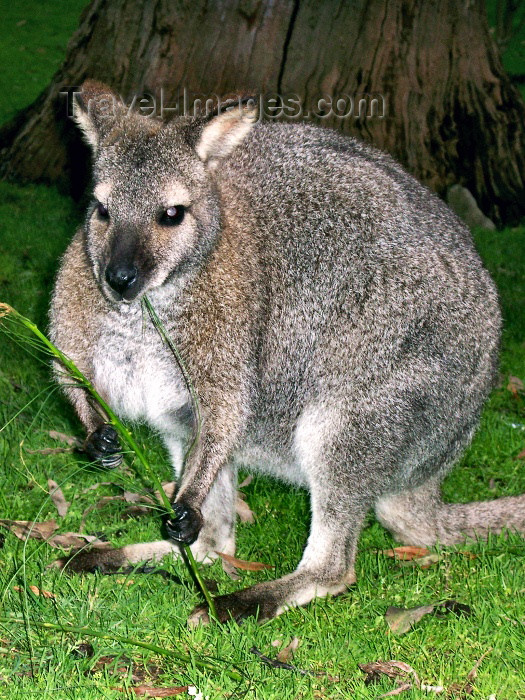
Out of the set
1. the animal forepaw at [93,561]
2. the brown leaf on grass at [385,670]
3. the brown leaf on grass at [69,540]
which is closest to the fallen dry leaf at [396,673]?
the brown leaf on grass at [385,670]

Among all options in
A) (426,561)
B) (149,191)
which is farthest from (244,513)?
(149,191)

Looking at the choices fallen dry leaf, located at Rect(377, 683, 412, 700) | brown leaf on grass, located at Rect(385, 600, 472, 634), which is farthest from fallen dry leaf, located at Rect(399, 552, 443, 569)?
fallen dry leaf, located at Rect(377, 683, 412, 700)

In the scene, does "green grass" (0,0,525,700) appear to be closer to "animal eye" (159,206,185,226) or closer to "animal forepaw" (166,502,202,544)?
"animal forepaw" (166,502,202,544)

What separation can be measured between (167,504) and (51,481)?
1306 mm

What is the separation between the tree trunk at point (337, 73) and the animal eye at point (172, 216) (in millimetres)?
3860

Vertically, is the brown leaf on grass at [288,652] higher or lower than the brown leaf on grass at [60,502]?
higher

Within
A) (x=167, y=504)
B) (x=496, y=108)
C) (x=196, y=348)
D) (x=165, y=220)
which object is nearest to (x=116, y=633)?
(x=167, y=504)

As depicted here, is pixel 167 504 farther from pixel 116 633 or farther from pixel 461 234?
pixel 461 234

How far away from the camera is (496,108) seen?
332 inches

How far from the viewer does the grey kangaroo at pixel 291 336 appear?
357 centimetres

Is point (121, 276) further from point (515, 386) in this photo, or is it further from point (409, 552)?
point (515, 386)

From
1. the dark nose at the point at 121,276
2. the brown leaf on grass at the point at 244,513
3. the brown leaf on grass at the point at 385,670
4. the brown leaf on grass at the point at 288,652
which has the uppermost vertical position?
the dark nose at the point at 121,276

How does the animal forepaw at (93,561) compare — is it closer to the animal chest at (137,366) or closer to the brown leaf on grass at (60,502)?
the brown leaf on grass at (60,502)

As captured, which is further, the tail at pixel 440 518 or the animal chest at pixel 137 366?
the tail at pixel 440 518
